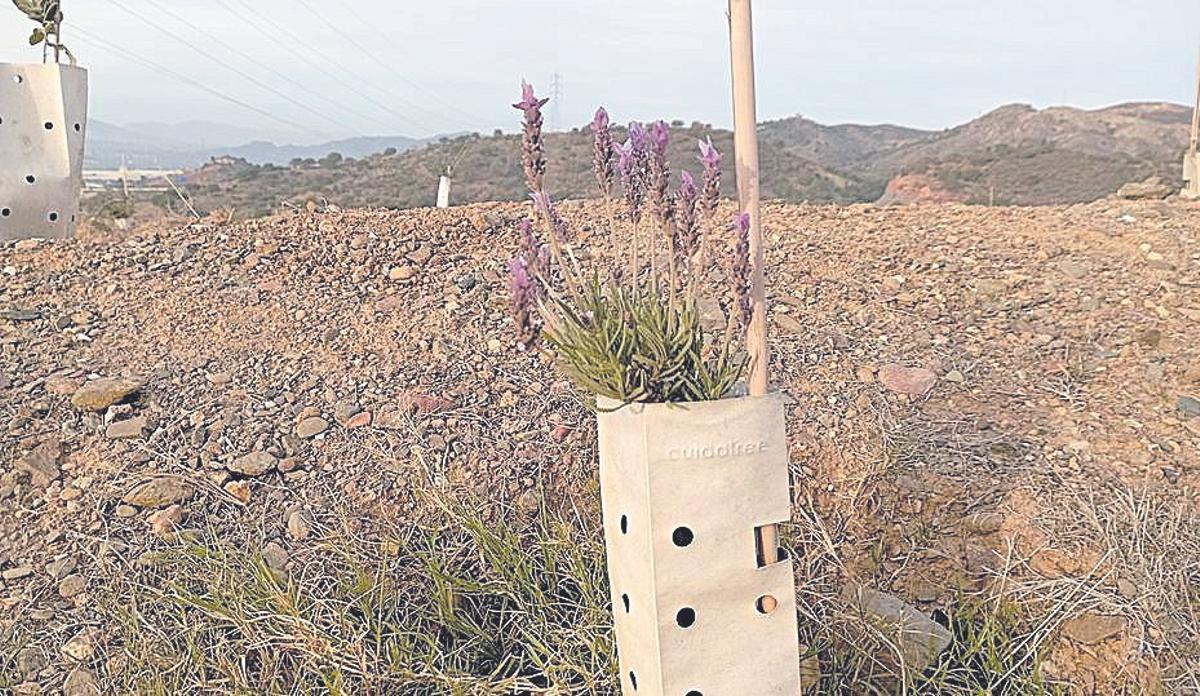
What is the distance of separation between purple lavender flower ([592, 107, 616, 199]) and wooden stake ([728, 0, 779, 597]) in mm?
191

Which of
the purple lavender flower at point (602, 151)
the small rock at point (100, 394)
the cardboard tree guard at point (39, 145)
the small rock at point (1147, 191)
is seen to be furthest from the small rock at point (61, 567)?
the small rock at point (1147, 191)

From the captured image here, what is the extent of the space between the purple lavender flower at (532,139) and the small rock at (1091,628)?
133 centimetres

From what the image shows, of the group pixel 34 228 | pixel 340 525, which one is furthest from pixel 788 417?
pixel 34 228

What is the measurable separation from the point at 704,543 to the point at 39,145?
3.38 meters

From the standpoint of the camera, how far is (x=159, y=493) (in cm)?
230

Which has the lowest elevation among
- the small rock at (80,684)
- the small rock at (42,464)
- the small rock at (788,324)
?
the small rock at (80,684)

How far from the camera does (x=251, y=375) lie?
2.78m

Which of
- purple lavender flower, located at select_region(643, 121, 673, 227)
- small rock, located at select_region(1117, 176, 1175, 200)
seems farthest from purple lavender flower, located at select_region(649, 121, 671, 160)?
small rock, located at select_region(1117, 176, 1175, 200)

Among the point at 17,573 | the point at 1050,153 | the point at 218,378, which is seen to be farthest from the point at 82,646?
the point at 1050,153

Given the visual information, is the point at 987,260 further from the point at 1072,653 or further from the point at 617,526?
the point at 617,526

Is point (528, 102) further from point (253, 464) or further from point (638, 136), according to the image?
point (253, 464)

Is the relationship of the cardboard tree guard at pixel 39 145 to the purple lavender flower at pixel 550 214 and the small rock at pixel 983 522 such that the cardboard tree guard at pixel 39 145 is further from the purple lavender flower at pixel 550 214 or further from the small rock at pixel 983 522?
the small rock at pixel 983 522

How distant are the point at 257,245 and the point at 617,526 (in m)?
2.38

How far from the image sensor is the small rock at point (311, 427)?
8.24 ft
